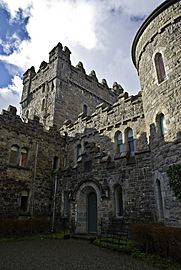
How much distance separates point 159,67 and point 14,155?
11.8 m

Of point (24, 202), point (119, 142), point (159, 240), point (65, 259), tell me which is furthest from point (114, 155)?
point (65, 259)

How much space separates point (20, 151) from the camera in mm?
16844

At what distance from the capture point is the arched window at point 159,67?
1183cm

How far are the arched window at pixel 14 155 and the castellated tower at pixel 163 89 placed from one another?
10.0m

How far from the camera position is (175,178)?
942 centimetres

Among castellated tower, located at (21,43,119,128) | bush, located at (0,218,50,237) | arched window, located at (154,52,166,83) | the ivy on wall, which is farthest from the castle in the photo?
castellated tower, located at (21,43,119,128)

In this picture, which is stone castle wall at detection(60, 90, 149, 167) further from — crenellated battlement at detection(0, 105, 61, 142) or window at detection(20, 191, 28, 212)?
window at detection(20, 191, 28, 212)

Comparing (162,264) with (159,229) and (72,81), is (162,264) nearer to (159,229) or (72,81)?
(159,229)

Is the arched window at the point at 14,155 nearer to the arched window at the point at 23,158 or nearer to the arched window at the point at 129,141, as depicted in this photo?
the arched window at the point at 23,158

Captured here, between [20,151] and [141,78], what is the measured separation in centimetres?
1027

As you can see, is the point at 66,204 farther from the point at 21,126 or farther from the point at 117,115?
the point at 117,115

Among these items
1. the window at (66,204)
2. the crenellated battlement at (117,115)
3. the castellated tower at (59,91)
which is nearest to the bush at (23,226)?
the window at (66,204)

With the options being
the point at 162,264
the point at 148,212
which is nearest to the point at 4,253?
the point at 162,264

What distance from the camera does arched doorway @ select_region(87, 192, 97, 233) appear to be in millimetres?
14289
